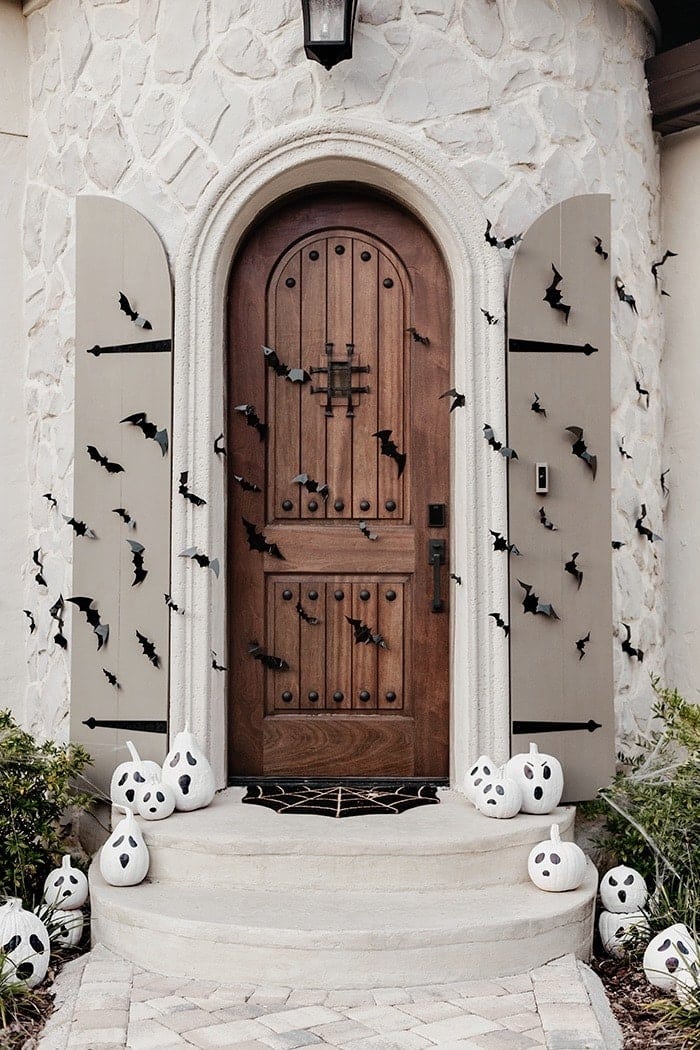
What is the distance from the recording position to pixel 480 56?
15.1 ft

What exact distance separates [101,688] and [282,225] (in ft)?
7.11

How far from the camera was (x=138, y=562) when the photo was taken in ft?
15.1

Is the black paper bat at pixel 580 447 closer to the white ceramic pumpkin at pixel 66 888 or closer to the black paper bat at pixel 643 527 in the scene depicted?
the black paper bat at pixel 643 527

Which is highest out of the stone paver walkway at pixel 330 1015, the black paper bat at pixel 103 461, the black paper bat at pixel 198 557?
the black paper bat at pixel 103 461

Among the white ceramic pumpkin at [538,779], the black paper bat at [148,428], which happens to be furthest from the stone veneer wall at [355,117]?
the white ceramic pumpkin at [538,779]

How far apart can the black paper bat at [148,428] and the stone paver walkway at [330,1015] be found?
204 centimetres

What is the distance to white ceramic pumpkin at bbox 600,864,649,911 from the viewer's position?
4.14 meters

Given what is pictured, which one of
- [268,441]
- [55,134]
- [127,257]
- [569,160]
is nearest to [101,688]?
[268,441]

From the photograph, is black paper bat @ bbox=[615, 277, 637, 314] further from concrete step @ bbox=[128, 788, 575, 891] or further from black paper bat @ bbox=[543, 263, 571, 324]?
concrete step @ bbox=[128, 788, 575, 891]

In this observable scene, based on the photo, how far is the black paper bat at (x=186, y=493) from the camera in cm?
457

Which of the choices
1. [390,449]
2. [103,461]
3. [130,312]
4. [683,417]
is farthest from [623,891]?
[130,312]

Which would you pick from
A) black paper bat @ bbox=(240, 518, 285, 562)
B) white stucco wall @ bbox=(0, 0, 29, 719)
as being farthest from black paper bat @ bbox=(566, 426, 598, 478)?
white stucco wall @ bbox=(0, 0, 29, 719)

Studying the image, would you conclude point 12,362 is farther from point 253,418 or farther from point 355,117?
point 355,117

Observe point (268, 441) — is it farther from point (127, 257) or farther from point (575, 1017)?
point (575, 1017)
